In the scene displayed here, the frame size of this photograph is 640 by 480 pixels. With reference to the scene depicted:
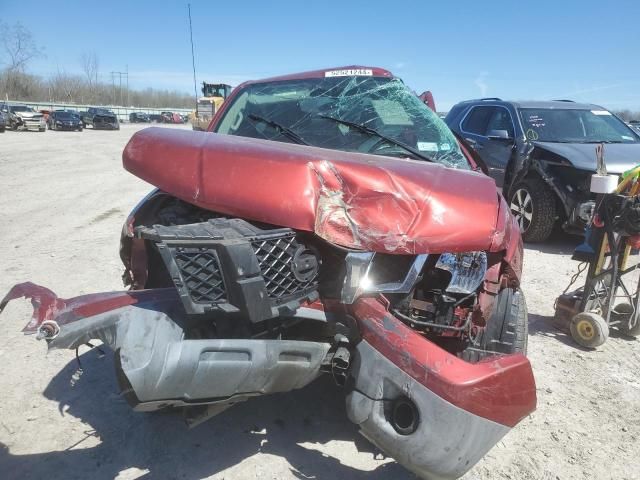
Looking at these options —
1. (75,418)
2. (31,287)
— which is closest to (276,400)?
(75,418)

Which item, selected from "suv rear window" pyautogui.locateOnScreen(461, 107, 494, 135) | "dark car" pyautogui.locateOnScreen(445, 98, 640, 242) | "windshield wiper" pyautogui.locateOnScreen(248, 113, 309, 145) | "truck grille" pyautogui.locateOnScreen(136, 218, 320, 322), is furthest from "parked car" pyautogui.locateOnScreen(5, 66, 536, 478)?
"suv rear window" pyautogui.locateOnScreen(461, 107, 494, 135)

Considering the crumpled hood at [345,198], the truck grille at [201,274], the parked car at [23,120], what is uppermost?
the parked car at [23,120]

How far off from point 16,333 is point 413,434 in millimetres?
3142

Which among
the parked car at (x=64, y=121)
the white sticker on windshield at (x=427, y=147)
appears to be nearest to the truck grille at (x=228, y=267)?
the white sticker on windshield at (x=427, y=147)

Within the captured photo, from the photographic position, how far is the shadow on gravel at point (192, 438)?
7.41 ft

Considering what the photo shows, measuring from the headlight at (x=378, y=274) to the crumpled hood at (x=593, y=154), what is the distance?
16.2 ft

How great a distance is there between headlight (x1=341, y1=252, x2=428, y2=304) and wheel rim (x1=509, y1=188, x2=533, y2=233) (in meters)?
5.17

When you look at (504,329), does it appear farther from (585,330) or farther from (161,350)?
(585,330)

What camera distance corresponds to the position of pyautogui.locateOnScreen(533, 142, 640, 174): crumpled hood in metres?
6.00

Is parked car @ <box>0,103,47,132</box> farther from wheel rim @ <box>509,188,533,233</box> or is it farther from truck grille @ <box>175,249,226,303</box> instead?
truck grille @ <box>175,249,226,303</box>

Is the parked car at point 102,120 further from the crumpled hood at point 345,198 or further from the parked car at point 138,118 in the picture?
the crumpled hood at point 345,198

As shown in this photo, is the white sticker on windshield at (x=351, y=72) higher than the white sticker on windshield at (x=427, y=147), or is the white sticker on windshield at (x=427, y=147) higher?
the white sticker on windshield at (x=351, y=72)

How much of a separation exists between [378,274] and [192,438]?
137cm

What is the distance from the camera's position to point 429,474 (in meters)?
1.77
